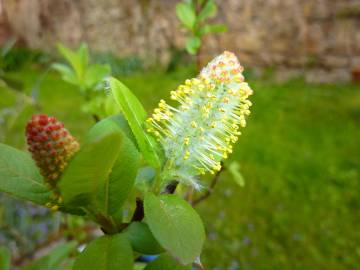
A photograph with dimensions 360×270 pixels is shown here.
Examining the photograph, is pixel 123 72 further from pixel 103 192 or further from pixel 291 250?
pixel 103 192

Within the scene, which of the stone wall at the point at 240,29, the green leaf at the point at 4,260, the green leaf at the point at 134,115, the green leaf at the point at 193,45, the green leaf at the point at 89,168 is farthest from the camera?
the stone wall at the point at 240,29

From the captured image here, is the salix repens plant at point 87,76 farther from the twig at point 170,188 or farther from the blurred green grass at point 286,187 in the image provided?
the blurred green grass at point 286,187

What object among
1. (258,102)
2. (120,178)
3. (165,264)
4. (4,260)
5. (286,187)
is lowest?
(258,102)

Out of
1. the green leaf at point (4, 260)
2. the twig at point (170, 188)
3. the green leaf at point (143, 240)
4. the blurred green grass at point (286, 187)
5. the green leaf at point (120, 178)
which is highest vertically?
the green leaf at point (120, 178)

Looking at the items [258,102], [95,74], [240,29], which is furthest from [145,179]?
[240,29]

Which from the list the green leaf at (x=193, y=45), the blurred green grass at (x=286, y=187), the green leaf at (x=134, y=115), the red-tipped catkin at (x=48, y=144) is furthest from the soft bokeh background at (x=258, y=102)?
the red-tipped catkin at (x=48, y=144)

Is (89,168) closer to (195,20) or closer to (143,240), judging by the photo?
(143,240)
